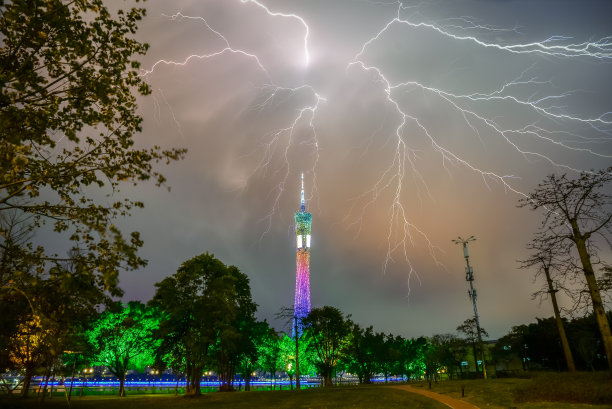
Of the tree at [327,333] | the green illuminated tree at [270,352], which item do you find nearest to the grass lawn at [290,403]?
the tree at [327,333]

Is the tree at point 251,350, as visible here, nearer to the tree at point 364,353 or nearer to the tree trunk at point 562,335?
the tree at point 364,353

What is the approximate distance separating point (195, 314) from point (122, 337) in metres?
15.1

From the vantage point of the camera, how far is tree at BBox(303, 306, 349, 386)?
4641 centimetres

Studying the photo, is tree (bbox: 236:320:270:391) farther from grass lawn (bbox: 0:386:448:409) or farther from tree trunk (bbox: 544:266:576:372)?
tree trunk (bbox: 544:266:576:372)

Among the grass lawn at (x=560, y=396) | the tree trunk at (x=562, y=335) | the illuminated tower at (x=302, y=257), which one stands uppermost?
the illuminated tower at (x=302, y=257)

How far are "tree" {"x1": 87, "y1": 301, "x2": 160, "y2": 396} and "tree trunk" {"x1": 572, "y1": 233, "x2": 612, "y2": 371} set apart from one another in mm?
36007

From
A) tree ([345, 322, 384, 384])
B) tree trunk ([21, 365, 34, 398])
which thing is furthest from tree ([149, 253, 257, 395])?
tree ([345, 322, 384, 384])

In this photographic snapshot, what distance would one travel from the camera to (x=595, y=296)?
49.5ft

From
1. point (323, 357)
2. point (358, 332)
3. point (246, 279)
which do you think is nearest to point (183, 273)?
point (246, 279)

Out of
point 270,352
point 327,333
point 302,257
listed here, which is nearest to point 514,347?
point 327,333

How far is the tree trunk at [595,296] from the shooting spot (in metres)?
14.7

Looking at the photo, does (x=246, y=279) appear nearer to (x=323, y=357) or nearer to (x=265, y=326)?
(x=265, y=326)

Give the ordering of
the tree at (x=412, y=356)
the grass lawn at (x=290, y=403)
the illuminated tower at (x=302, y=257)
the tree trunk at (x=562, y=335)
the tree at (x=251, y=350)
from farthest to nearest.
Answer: the illuminated tower at (x=302, y=257), the tree at (x=412, y=356), the tree at (x=251, y=350), the tree trunk at (x=562, y=335), the grass lawn at (x=290, y=403)

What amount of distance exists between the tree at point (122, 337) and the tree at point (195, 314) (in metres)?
6.98
